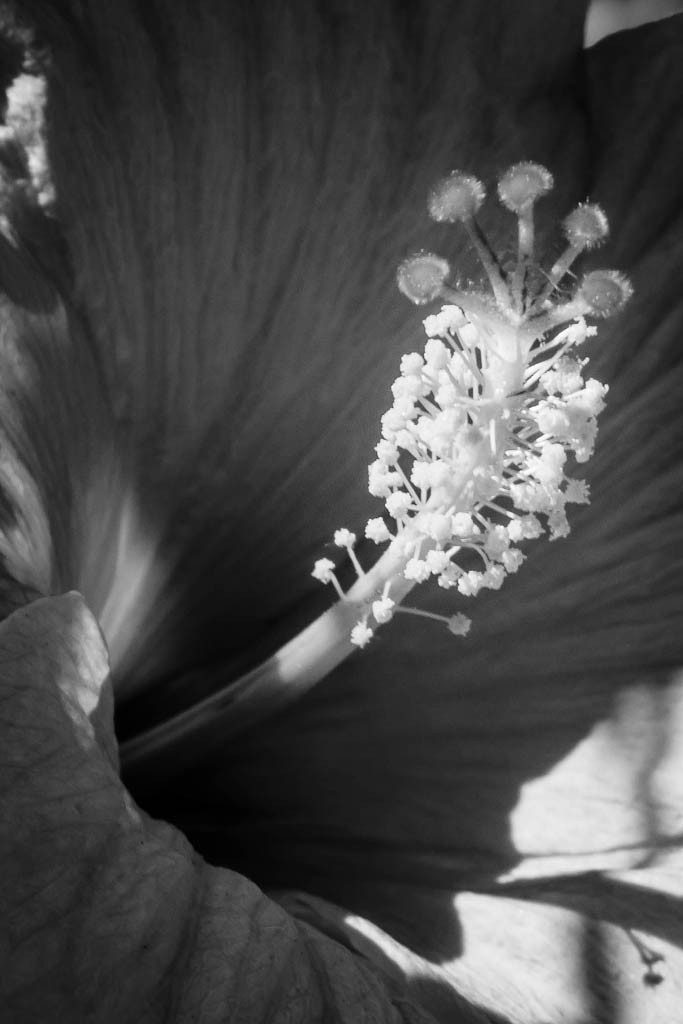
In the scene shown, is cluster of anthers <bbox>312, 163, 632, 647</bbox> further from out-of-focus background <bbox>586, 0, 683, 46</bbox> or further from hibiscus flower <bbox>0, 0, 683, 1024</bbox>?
out-of-focus background <bbox>586, 0, 683, 46</bbox>

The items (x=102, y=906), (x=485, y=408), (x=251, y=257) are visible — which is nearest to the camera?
(x=102, y=906)

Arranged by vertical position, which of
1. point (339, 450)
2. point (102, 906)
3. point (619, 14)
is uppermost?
point (619, 14)

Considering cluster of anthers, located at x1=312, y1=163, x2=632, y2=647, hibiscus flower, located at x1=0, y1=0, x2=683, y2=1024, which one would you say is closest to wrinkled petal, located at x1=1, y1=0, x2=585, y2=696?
hibiscus flower, located at x1=0, y1=0, x2=683, y2=1024

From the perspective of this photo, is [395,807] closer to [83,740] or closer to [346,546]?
[346,546]

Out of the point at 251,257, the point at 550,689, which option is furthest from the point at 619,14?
the point at 550,689

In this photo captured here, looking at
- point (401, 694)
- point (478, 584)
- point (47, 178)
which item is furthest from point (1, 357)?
point (401, 694)

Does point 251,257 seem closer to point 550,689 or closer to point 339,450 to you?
point 339,450

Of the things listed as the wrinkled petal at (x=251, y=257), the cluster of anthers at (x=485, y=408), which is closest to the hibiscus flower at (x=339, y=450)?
the wrinkled petal at (x=251, y=257)
